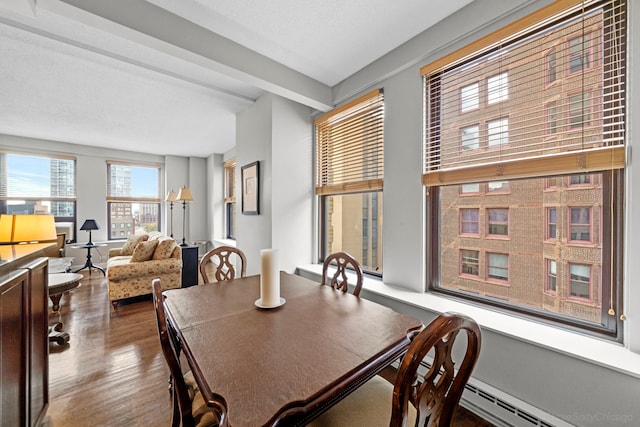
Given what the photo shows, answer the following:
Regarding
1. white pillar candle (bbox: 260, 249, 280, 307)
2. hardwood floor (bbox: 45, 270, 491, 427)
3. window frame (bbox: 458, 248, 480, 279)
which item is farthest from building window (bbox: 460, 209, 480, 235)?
white pillar candle (bbox: 260, 249, 280, 307)

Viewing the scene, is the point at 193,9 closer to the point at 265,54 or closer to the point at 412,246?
the point at 265,54

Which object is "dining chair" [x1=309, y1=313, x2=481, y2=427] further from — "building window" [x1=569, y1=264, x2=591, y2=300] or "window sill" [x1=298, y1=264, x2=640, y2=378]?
"building window" [x1=569, y1=264, x2=591, y2=300]

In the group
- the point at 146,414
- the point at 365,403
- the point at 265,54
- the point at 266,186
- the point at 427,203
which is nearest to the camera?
the point at 365,403

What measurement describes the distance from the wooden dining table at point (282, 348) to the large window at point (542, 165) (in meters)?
0.93

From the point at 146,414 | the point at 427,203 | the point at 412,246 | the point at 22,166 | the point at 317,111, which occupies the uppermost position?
the point at 317,111

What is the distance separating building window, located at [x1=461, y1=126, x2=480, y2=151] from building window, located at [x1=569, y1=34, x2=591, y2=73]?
21.0 inches

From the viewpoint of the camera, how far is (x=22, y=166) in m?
4.96

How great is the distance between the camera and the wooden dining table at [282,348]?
2.44ft

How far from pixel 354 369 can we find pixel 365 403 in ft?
0.96

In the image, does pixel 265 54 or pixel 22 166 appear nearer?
pixel 265 54

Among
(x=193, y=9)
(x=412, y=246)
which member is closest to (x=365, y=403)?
(x=412, y=246)

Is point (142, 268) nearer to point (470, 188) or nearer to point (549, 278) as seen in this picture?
point (470, 188)

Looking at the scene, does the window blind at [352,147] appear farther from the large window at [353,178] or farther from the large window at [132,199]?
the large window at [132,199]

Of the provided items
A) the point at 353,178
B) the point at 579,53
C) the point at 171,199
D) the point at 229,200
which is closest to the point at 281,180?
the point at 353,178
